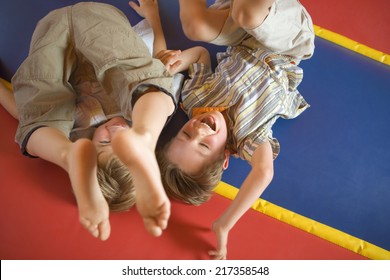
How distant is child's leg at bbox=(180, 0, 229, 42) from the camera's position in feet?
3.79

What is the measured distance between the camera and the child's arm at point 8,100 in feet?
3.82

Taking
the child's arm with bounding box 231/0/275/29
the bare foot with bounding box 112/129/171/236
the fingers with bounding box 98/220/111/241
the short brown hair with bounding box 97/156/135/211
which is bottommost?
the short brown hair with bounding box 97/156/135/211

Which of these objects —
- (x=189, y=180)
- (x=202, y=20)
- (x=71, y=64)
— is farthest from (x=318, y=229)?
(x=71, y=64)

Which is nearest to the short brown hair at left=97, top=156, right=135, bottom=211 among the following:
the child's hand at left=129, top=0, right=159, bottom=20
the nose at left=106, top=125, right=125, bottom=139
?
the nose at left=106, top=125, right=125, bottom=139

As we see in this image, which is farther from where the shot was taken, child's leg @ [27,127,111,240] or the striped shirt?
the striped shirt

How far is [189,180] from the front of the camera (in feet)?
3.49

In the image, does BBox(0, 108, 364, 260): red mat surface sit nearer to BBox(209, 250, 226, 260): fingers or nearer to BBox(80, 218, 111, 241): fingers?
BBox(209, 250, 226, 260): fingers

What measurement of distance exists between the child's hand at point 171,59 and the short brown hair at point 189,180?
0.82ft

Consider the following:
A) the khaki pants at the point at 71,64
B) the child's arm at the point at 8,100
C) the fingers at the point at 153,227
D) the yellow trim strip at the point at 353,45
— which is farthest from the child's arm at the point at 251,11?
the child's arm at the point at 8,100

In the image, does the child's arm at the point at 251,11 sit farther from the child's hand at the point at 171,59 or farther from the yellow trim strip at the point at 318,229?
the yellow trim strip at the point at 318,229

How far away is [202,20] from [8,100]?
629 mm

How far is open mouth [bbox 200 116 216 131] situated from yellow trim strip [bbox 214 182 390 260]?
208 millimetres
